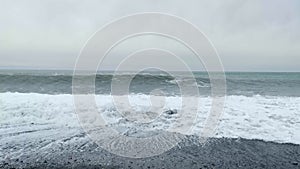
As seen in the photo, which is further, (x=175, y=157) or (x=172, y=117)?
(x=172, y=117)

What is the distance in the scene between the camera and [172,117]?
7465 mm

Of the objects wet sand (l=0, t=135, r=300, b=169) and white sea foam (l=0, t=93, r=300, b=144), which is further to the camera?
white sea foam (l=0, t=93, r=300, b=144)

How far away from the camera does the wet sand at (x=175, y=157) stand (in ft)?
12.8

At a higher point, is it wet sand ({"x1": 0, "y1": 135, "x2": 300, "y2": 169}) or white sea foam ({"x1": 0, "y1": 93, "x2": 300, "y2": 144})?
white sea foam ({"x1": 0, "y1": 93, "x2": 300, "y2": 144})

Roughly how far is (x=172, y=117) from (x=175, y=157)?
3244 millimetres

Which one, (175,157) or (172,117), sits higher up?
(172,117)

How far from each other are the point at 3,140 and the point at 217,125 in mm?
5241

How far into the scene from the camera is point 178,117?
24.5ft

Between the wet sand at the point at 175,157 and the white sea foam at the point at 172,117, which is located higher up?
the white sea foam at the point at 172,117

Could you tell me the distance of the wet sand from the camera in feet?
12.8

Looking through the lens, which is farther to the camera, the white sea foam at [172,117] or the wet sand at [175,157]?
the white sea foam at [172,117]

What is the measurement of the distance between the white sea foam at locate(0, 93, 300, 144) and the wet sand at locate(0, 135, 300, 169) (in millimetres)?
920

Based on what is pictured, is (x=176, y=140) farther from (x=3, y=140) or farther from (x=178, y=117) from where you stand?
(x=3, y=140)

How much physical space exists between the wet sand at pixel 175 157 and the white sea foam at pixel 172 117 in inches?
36.2
